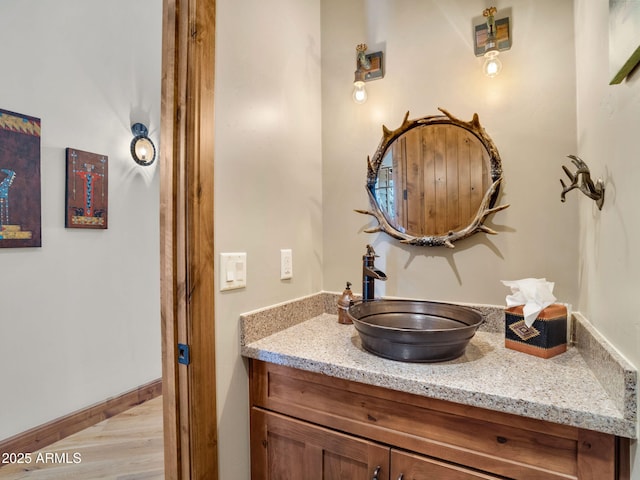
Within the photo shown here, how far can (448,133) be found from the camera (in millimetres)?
1276

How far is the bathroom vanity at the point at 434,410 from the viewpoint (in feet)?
2.26

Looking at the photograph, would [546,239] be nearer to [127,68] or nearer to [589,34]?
[589,34]

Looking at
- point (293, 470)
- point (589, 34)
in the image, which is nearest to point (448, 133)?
point (589, 34)

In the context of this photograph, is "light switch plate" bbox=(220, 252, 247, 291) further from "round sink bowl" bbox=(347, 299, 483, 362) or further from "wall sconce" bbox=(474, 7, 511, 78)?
"wall sconce" bbox=(474, 7, 511, 78)

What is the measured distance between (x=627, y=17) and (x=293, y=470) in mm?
1412

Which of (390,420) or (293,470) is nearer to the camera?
(390,420)

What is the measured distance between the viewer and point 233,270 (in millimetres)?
1076

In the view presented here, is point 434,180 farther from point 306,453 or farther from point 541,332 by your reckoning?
point 306,453

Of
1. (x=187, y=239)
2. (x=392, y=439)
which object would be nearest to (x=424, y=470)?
(x=392, y=439)

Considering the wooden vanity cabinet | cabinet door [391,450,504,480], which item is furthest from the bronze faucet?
cabinet door [391,450,504,480]

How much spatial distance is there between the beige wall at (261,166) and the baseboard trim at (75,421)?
165 centimetres

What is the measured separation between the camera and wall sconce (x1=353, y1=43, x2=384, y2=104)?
142 cm

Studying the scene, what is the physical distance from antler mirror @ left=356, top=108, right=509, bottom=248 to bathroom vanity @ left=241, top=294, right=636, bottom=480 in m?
0.38

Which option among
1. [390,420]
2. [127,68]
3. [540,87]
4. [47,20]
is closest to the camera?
[390,420]
